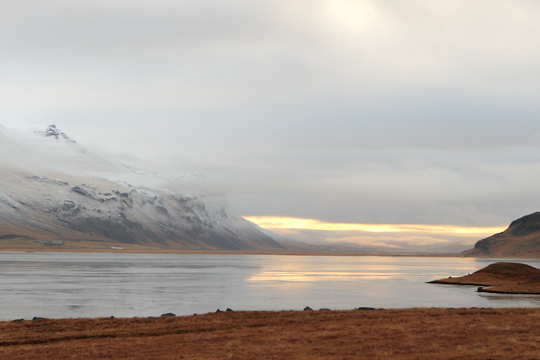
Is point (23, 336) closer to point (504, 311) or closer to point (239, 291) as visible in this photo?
point (504, 311)

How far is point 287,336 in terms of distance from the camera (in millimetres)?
36469

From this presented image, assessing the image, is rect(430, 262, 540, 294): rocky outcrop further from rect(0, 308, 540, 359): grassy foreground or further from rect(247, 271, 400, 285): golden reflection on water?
rect(0, 308, 540, 359): grassy foreground

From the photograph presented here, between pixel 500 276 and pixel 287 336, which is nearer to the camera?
pixel 287 336

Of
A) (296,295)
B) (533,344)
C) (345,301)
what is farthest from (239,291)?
(533,344)

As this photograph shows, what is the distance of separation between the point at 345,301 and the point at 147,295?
78.3ft

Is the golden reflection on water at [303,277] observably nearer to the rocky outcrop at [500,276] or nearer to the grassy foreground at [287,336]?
the rocky outcrop at [500,276]

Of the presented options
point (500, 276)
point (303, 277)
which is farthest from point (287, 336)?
point (303, 277)

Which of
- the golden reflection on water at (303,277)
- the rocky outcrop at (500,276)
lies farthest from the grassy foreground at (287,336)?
the golden reflection on water at (303,277)

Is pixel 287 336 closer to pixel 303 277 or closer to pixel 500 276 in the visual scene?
pixel 500 276

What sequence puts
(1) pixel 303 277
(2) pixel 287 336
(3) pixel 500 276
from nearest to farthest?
(2) pixel 287 336 → (3) pixel 500 276 → (1) pixel 303 277

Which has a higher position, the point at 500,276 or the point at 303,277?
the point at 500,276

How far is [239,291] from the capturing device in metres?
79.2

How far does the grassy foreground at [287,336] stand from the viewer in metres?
31.0

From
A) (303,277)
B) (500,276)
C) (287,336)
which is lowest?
(287,336)
